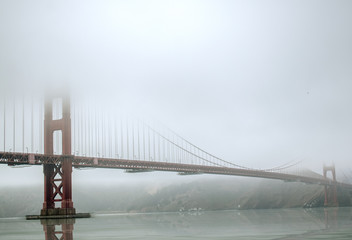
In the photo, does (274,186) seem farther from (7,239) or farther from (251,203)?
(7,239)

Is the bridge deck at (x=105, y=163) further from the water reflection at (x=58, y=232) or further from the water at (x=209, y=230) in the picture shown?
the water reflection at (x=58, y=232)

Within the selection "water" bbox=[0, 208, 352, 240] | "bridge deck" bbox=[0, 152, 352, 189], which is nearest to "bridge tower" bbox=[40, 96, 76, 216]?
"bridge deck" bbox=[0, 152, 352, 189]

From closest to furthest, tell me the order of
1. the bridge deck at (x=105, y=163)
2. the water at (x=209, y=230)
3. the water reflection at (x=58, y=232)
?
the water at (x=209, y=230) → the water reflection at (x=58, y=232) → the bridge deck at (x=105, y=163)

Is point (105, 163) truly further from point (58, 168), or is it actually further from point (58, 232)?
point (58, 232)

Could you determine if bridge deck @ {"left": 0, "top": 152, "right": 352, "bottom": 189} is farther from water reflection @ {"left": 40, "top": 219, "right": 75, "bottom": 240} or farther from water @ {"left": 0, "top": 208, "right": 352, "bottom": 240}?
water reflection @ {"left": 40, "top": 219, "right": 75, "bottom": 240}

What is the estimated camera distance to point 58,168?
59.9 m

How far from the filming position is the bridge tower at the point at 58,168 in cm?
5847

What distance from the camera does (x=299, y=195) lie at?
162500mm

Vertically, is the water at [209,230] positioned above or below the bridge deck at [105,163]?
below

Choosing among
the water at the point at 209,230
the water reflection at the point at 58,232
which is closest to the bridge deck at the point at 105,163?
the water at the point at 209,230

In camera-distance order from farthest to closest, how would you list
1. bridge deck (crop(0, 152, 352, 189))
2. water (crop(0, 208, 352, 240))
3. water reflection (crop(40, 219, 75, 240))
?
bridge deck (crop(0, 152, 352, 189)) → water reflection (crop(40, 219, 75, 240)) → water (crop(0, 208, 352, 240))

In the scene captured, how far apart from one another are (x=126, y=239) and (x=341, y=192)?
124914 millimetres

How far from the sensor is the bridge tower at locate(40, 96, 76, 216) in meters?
58.5

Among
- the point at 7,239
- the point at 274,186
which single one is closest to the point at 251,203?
the point at 274,186
